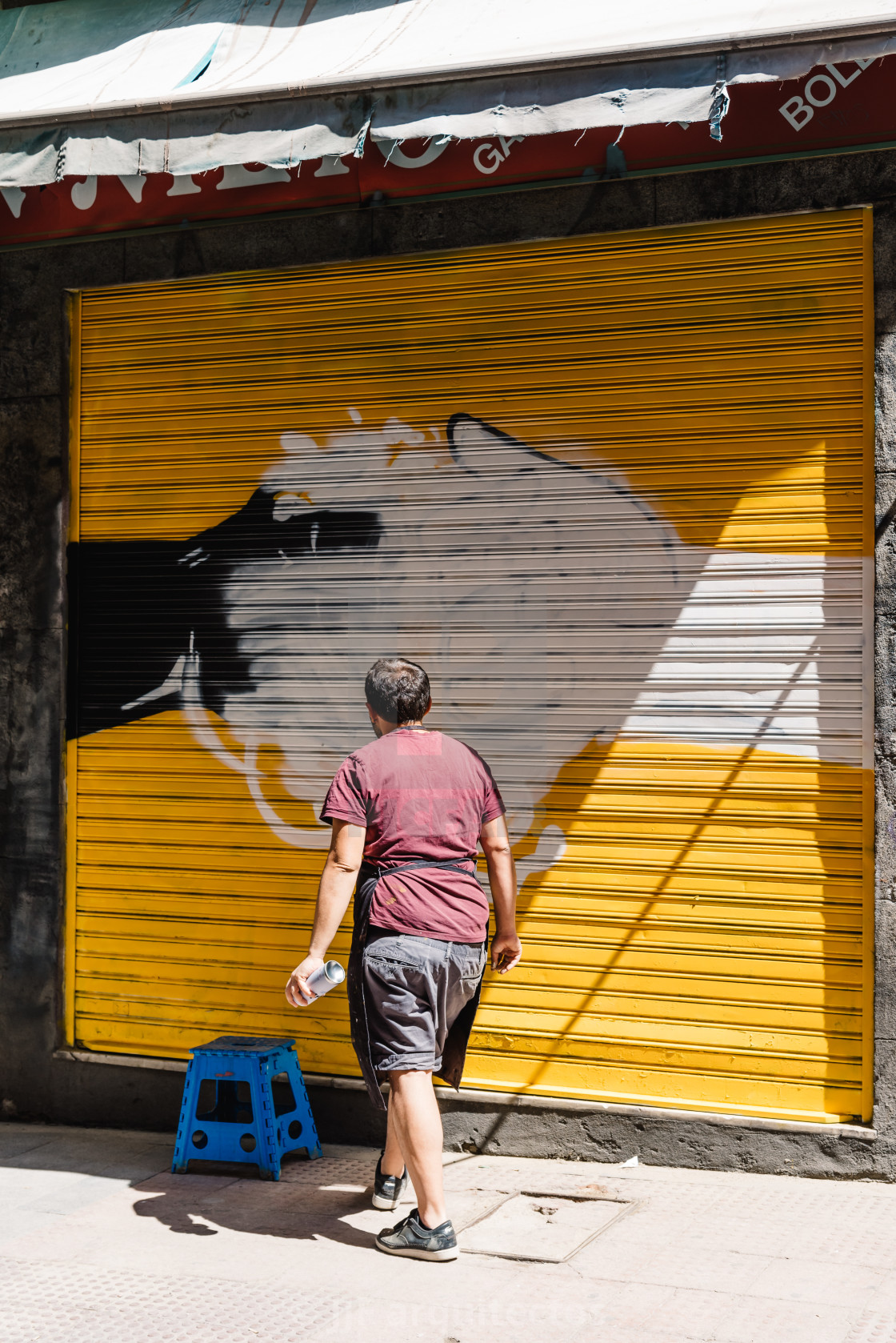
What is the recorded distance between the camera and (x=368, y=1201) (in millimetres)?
4723

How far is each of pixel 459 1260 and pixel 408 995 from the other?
87 cm

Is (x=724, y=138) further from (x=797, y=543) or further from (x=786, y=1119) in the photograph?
(x=786, y=1119)

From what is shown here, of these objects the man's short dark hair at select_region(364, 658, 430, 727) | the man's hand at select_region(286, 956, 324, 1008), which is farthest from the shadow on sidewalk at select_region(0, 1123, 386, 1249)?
the man's short dark hair at select_region(364, 658, 430, 727)

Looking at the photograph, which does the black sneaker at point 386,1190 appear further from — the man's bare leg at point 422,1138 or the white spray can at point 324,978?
the white spray can at point 324,978

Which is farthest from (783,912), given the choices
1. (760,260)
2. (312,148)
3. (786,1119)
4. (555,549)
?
(312,148)

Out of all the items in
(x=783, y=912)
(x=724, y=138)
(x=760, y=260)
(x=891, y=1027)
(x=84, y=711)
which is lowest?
(x=891, y=1027)

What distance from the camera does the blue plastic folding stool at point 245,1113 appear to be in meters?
5.03

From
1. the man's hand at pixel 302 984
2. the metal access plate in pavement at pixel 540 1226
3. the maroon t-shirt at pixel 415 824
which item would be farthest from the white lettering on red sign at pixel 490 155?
the metal access plate in pavement at pixel 540 1226

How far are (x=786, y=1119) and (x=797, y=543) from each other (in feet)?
7.34

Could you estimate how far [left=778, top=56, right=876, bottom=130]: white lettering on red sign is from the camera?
4664mm

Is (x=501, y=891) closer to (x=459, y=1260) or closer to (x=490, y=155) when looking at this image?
(x=459, y=1260)

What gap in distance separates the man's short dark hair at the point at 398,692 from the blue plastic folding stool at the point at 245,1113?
1.59m

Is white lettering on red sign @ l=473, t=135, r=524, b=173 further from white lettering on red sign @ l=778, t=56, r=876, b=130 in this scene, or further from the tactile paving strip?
the tactile paving strip

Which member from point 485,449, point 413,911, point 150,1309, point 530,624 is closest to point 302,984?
point 413,911
